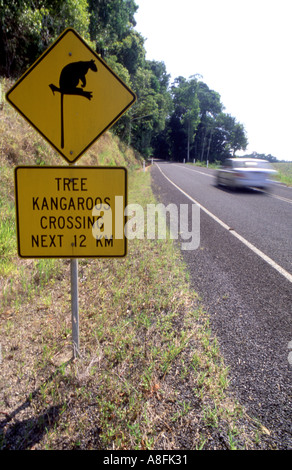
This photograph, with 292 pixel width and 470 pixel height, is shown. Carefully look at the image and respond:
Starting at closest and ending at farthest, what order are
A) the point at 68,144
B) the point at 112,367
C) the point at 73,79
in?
the point at 73,79 < the point at 68,144 < the point at 112,367

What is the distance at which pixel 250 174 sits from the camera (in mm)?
11570

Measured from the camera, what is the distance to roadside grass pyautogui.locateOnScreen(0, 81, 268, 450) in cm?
160

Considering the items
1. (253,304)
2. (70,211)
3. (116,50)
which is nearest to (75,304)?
(70,211)

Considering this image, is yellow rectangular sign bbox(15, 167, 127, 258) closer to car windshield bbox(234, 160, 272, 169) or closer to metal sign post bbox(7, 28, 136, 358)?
metal sign post bbox(7, 28, 136, 358)

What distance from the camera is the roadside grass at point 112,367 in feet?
5.24

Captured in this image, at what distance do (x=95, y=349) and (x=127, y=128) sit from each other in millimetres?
24845

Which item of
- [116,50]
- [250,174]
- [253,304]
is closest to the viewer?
[253,304]

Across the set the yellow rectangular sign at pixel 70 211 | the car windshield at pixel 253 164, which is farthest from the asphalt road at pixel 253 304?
the car windshield at pixel 253 164

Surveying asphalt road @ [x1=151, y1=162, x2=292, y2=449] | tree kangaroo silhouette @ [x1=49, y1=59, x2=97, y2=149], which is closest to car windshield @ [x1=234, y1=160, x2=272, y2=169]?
asphalt road @ [x1=151, y1=162, x2=292, y2=449]

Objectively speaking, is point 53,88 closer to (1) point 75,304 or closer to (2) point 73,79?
(2) point 73,79

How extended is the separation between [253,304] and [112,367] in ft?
5.87

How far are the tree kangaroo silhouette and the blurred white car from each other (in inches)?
429

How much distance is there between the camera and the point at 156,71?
52719mm
